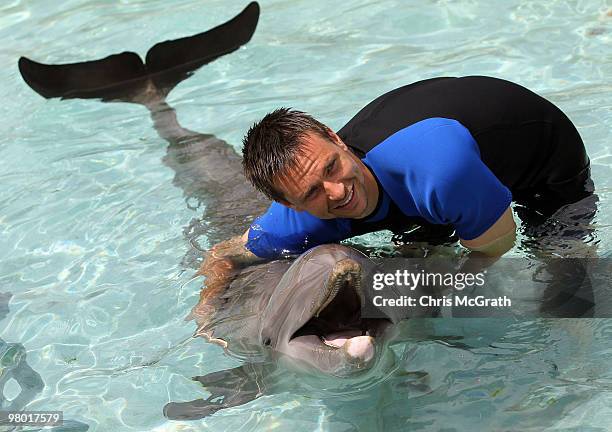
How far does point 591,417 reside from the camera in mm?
3377

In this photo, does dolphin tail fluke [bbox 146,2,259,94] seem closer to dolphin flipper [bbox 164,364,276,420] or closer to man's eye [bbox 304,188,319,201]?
dolphin flipper [bbox 164,364,276,420]

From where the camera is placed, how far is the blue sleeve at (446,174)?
3.07m

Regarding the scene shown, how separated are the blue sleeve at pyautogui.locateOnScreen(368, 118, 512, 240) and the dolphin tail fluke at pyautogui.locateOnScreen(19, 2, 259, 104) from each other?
3.05 m

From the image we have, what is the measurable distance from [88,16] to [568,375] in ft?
19.7

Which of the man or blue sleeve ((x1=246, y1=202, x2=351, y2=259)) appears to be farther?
blue sleeve ((x1=246, y1=202, x2=351, y2=259))

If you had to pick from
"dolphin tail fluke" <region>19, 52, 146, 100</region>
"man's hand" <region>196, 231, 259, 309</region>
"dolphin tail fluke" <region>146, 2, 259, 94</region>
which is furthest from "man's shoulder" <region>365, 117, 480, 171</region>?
"dolphin tail fluke" <region>19, 52, 146, 100</region>

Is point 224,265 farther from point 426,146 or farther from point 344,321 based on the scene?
point 426,146

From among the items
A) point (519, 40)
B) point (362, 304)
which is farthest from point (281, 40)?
point (362, 304)

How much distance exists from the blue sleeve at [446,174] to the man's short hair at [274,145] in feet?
0.96

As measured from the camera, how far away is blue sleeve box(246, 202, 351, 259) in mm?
3568

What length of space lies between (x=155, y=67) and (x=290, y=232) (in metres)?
2.88

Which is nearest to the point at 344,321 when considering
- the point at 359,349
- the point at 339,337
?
the point at 339,337

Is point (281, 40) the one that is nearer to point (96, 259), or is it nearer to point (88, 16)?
point (88, 16)

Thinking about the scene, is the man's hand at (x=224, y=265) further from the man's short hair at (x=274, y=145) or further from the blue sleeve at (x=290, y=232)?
the man's short hair at (x=274, y=145)
